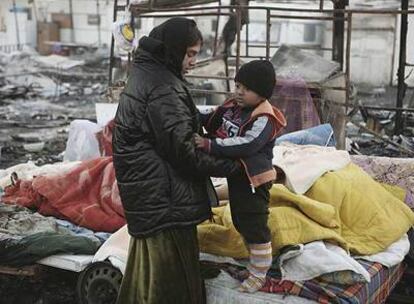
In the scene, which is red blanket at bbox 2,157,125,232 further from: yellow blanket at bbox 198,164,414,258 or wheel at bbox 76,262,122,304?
yellow blanket at bbox 198,164,414,258

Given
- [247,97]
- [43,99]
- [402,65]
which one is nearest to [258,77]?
[247,97]

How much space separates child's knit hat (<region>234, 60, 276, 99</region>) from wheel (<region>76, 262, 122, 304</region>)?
1436mm

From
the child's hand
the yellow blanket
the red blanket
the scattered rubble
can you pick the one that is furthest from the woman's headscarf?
the scattered rubble

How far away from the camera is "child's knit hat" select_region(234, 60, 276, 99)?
3.38 m

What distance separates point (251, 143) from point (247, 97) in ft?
0.93

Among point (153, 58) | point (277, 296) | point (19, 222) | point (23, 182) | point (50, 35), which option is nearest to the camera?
point (153, 58)

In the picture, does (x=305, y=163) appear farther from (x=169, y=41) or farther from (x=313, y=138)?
(x=169, y=41)

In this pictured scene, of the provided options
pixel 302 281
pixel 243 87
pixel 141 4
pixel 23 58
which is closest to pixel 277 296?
pixel 302 281

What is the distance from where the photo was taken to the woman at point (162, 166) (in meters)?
3.12

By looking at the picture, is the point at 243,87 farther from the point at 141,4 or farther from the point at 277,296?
the point at 141,4

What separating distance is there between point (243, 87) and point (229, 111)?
0.68ft

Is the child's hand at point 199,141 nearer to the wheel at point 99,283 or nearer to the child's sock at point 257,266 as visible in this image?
the child's sock at point 257,266

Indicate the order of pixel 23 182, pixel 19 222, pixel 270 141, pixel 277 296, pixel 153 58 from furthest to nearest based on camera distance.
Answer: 1. pixel 23 182
2. pixel 19 222
3. pixel 277 296
4. pixel 270 141
5. pixel 153 58

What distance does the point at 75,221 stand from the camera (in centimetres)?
486
